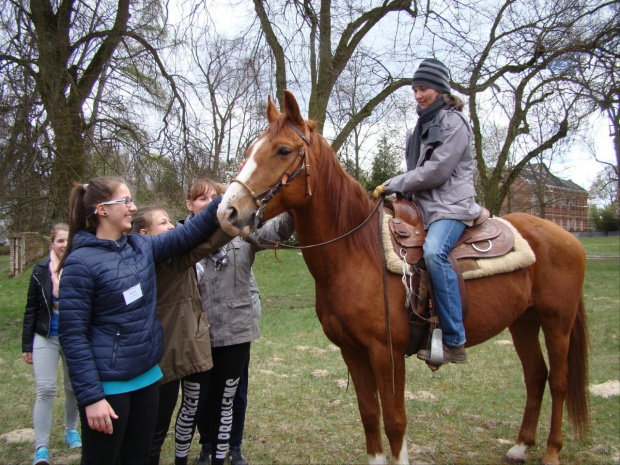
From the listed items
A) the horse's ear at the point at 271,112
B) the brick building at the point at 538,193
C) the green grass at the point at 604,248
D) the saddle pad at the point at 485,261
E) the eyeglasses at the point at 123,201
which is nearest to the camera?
the eyeglasses at the point at 123,201

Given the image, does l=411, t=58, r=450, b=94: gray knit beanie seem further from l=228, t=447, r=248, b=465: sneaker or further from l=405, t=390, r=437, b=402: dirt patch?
l=405, t=390, r=437, b=402: dirt patch

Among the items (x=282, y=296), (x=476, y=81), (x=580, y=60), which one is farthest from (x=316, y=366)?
(x=580, y=60)

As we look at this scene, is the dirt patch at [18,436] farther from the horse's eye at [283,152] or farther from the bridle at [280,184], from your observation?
the horse's eye at [283,152]

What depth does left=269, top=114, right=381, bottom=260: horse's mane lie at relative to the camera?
2.69 m

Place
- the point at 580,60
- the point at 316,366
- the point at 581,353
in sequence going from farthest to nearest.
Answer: the point at 580,60 < the point at 316,366 < the point at 581,353

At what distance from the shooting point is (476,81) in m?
10.9

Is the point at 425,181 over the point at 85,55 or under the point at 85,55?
under

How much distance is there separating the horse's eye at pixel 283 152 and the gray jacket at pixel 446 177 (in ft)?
2.68

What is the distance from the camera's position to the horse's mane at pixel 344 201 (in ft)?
8.83

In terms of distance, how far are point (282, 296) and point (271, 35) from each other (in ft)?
21.6

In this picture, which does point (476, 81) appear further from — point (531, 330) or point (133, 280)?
point (133, 280)

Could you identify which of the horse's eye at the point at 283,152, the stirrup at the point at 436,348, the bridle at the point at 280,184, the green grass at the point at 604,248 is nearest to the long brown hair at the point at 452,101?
the bridle at the point at 280,184

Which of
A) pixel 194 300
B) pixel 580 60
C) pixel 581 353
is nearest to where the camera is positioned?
pixel 194 300

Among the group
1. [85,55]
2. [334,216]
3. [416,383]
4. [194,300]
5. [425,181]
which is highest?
[85,55]
